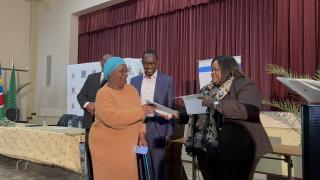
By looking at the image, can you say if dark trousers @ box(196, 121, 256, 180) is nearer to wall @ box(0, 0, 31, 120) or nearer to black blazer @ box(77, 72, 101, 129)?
black blazer @ box(77, 72, 101, 129)

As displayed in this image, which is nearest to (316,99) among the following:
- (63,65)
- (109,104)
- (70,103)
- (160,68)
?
(109,104)

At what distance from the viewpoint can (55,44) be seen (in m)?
8.23

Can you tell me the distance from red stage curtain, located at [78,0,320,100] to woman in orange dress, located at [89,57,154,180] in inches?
98.7

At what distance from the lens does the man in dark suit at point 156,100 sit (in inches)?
117

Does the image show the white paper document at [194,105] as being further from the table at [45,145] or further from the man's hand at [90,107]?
the table at [45,145]

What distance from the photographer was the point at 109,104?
2234 millimetres

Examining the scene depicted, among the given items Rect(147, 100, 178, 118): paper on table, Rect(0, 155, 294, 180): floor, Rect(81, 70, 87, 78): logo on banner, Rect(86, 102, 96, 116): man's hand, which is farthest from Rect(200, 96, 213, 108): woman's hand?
Rect(81, 70, 87, 78): logo on banner

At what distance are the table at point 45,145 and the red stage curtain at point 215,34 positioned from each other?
2287 millimetres

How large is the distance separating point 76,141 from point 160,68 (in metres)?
2.72

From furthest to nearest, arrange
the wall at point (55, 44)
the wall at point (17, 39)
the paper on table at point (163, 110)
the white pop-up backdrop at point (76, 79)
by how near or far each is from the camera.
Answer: the wall at point (17, 39) < the wall at point (55, 44) < the white pop-up backdrop at point (76, 79) < the paper on table at point (163, 110)

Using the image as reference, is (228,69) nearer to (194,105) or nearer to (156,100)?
(194,105)

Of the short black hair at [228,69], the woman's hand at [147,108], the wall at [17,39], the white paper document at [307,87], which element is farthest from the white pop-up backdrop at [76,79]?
the white paper document at [307,87]

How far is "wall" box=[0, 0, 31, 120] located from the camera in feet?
27.7

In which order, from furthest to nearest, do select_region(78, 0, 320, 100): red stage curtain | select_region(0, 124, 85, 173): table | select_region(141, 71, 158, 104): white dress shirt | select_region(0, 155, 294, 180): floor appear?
1. select_region(0, 155, 294, 180): floor
2. select_region(78, 0, 320, 100): red stage curtain
3. select_region(0, 124, 85, 173): table
4. select_region(141, 71, 158, 104): white dress shirt
